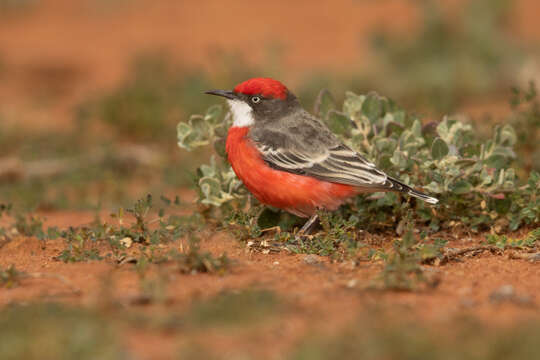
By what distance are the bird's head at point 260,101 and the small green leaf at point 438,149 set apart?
4.00 ft

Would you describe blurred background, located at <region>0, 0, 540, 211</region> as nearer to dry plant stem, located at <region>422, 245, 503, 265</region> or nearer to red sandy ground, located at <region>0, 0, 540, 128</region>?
red sandy ground, located at <region>0, 0, 540, 128</region>

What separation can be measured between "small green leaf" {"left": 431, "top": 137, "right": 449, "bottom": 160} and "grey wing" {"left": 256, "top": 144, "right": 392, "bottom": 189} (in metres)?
0.50

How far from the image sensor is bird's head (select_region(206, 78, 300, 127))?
575cm

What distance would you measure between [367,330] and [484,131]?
490 cm

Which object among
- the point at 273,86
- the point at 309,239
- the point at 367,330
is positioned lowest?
the point at 309,239

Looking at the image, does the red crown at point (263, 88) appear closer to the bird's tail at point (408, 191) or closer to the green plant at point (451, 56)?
the bird's tail at point (408, 191)

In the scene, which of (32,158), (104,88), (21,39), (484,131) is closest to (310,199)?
(484,131)

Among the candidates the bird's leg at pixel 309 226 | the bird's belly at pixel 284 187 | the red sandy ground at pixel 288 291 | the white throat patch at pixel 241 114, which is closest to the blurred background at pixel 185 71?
the white throat patch at pixel 241 114

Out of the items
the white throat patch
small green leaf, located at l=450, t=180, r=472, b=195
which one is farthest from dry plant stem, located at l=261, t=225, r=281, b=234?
small green leaf, located at l=450, t=180, r=472, b=195

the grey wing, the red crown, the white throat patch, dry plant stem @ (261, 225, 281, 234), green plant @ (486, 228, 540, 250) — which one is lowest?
dry plant stem @ (261, 225, 281, 234)

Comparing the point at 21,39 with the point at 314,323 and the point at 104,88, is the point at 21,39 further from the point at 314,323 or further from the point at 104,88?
the point at 314,323

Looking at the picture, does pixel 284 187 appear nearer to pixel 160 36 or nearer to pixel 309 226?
pixel 309 226

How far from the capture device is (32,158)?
8.77m

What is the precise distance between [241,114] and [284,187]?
86cm
